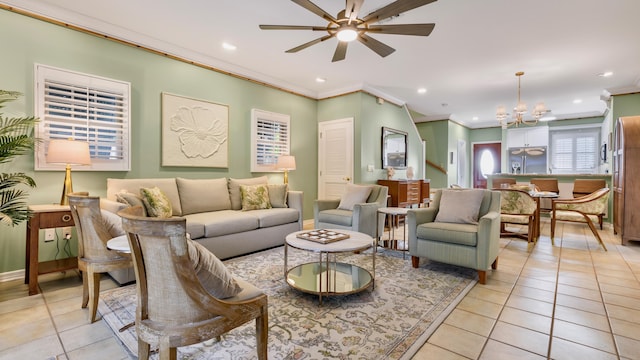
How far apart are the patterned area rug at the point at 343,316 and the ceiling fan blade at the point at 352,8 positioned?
2318 mm

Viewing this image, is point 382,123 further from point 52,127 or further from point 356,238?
point 52,127

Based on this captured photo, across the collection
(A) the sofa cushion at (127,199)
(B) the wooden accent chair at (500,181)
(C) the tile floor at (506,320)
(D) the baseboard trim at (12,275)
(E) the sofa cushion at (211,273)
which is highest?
(B) the wooden accent chair at (500,181)

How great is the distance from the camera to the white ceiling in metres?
2.86

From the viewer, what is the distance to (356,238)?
2.61 metres

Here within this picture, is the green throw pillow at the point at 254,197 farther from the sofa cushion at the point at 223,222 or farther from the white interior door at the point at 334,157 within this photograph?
the white interior door at the point at 334,157

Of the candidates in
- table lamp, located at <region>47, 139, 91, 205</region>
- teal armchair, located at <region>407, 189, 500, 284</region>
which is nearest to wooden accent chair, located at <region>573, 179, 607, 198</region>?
teal armchair, located at <region>407, 189, 500, 284</region>

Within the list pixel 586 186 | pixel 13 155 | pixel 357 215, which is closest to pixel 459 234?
pixel 357 215

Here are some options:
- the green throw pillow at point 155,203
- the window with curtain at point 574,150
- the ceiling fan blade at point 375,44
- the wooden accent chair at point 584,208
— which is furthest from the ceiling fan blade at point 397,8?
the window with curtain at point 574,150

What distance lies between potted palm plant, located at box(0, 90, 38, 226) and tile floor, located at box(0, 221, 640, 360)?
0.73 metres

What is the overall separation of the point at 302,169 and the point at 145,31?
10.5ft

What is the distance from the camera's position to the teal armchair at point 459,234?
268 centimetres

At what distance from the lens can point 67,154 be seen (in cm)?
261

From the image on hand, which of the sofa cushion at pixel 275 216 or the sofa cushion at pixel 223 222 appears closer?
the sofa cushion at pixel 223 222

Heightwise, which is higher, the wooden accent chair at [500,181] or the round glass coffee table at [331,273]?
the wooden accent chair at [500,181]
